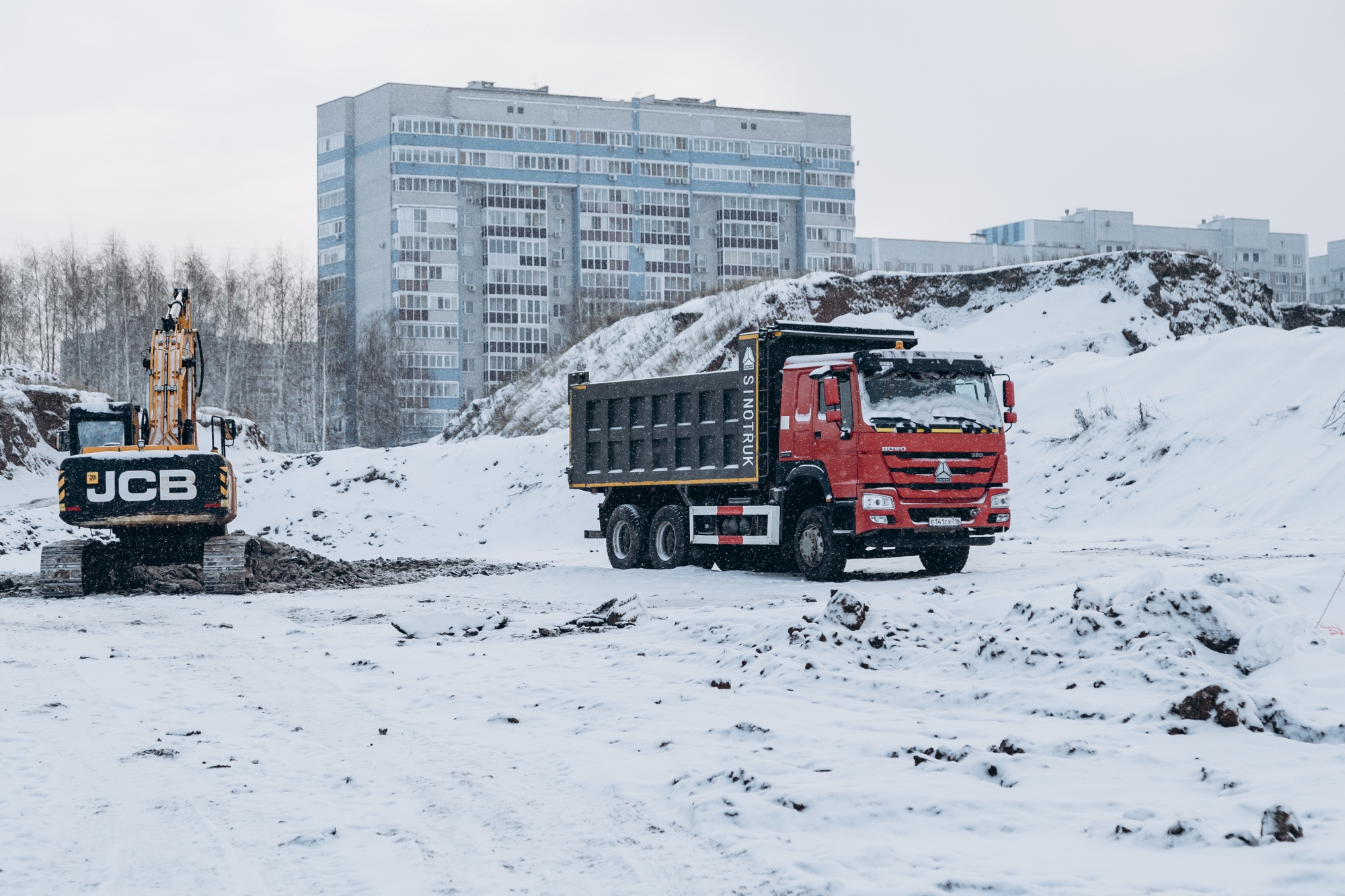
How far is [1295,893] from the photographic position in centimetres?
523

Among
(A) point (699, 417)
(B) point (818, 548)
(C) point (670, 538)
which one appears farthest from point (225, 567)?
(B) point (818, 548)

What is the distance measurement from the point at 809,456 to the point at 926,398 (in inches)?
67.5

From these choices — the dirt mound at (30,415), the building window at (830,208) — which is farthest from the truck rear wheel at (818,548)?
the building window at (830,208)

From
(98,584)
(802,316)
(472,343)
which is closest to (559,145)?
(472,343)

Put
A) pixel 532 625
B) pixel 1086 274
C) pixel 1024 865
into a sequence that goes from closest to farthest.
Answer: pixel 1024 865 < pixel 532 625 < pixel 1086 274

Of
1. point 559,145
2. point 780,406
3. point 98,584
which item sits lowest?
point 98,584

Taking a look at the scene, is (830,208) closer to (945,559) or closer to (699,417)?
(699,417)

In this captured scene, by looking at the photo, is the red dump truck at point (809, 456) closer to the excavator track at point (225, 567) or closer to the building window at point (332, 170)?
the excavator track at point (225, 567)

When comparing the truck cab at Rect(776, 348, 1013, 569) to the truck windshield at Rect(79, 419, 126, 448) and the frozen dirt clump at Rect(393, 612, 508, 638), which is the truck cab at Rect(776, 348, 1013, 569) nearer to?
the frozen dirt clump at Rect(393, 612, 508, 638)

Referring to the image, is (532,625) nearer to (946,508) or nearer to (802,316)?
(946,508)

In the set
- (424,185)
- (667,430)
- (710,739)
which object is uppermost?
(424,185)

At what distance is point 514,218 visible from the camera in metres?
102

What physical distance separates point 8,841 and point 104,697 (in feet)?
14.7

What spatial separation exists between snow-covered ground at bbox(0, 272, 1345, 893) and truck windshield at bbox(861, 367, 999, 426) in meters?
2.08
